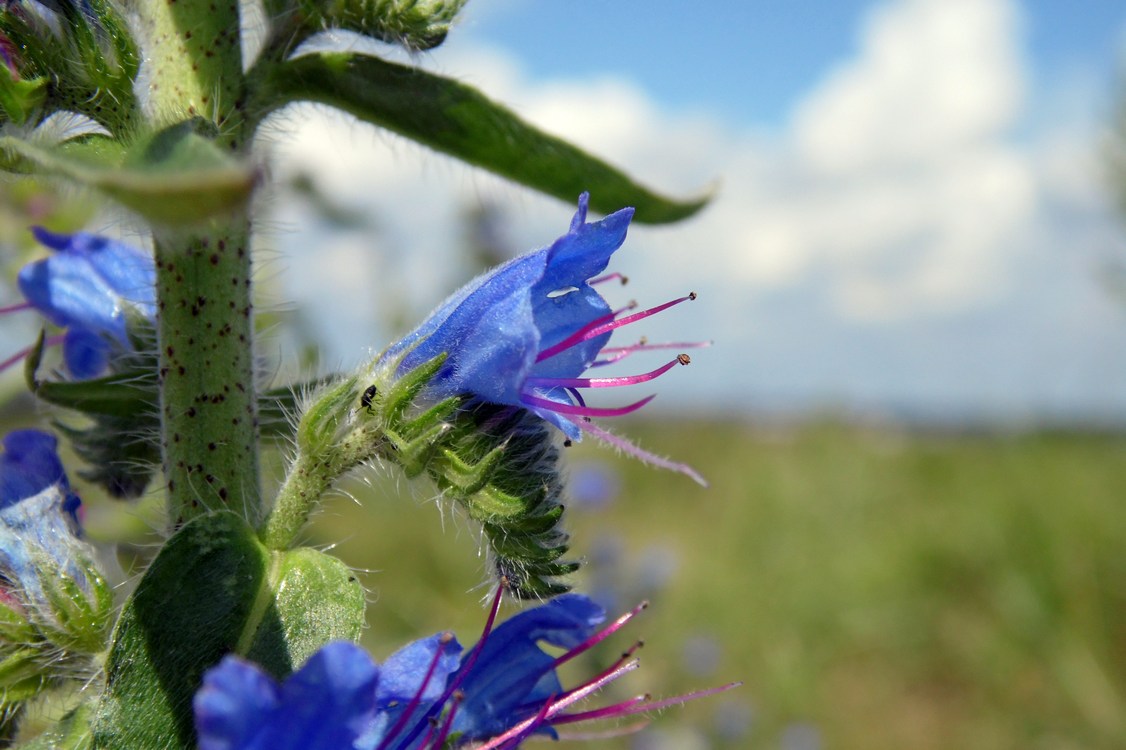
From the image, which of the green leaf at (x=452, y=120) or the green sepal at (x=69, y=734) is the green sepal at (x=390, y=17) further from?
the green sepal at (x=69, y=734)

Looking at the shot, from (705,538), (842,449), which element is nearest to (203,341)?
(705,538)

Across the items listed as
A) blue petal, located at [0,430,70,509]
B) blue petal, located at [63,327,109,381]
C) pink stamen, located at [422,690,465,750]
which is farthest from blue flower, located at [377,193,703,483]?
blue petal, located at [63,327,109,381]

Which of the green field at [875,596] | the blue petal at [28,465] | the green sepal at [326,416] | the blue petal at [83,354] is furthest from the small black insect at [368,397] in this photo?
the green field at [875,596]

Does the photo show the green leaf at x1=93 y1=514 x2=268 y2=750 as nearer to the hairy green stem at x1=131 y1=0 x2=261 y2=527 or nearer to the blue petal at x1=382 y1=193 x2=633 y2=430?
the hairy green stem at x1=131 y1=0 x2=261 y2=527

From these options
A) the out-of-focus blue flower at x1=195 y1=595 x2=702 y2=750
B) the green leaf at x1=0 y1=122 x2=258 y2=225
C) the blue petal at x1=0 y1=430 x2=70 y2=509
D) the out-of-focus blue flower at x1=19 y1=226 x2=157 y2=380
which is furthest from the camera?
the out-of-focus blue flower at x1=19 y1=226 x2=157 y2=380

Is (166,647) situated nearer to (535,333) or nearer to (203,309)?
(203,309)

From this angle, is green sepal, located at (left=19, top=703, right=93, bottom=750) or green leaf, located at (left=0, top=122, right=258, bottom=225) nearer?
green leaf, located at (left=0, top=122, right=258, bottom=225)

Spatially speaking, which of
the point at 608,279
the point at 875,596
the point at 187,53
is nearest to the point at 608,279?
the point at 608,279

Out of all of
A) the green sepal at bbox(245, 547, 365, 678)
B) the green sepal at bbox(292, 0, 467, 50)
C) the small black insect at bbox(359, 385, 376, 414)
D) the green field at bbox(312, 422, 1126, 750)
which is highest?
the green sepal at bbox(292, 0, 467, 50)
